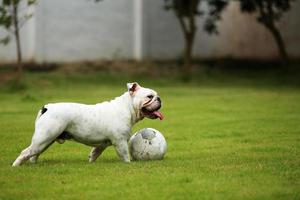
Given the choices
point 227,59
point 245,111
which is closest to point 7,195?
point 245,111

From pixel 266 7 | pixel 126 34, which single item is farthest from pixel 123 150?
pixel 126 34

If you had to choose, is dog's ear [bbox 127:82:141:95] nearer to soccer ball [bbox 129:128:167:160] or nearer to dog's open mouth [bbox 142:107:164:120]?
dog's open mouth [bbox 142:107:164:120]

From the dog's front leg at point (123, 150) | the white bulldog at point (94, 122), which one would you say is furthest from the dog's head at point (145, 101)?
the dog's front leg at point (123, 150)

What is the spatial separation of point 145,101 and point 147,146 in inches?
29.0

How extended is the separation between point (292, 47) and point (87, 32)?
9752 millimetres

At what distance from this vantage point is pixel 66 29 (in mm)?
37062

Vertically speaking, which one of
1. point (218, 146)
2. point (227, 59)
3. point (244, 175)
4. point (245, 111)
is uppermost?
point (244, 175)

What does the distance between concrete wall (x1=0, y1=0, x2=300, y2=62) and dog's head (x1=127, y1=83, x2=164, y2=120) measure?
2239 cm

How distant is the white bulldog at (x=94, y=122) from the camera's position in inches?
500

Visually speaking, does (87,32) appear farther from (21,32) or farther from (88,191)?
(88,191)

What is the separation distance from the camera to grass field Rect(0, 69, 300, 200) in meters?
10.9

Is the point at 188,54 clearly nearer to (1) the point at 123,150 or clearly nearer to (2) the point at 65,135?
(1) the point at 123,150

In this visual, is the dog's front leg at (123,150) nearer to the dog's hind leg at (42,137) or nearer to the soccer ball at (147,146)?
the soccer ball at (147,146)

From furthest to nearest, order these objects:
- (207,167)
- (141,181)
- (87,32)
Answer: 1. (87,32)
2. (207,167)
3. (141,181)
